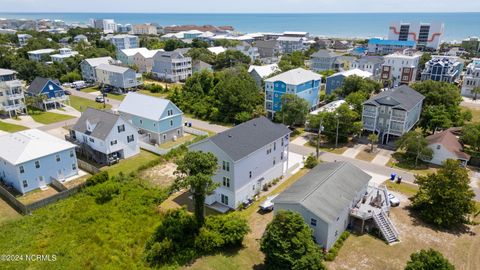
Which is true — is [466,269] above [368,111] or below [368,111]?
below

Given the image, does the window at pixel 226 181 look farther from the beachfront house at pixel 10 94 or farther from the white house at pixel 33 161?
the beachfront house at pixel 10 94

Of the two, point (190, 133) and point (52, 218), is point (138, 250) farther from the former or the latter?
point (190, 133)

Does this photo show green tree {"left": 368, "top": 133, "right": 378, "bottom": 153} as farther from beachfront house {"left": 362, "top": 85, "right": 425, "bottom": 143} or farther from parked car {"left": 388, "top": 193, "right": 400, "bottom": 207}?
parked car {"left": 388, "top": 193, "right": 400, "bottom": 207}

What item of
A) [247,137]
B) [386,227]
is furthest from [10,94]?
[386,227]

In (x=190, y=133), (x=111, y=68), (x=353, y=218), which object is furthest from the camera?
(x=111, y=68)

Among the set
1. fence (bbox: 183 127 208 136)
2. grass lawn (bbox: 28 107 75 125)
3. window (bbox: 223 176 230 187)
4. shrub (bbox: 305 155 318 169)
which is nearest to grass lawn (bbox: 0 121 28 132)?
grass lawn (bbox: 28 107 75 125)

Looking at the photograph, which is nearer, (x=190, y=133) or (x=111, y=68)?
(x=190, y=133)

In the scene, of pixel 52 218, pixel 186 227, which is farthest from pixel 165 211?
pixel 52 218

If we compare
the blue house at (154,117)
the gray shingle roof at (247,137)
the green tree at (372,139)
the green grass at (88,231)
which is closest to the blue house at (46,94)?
the blue house at (154,117)
